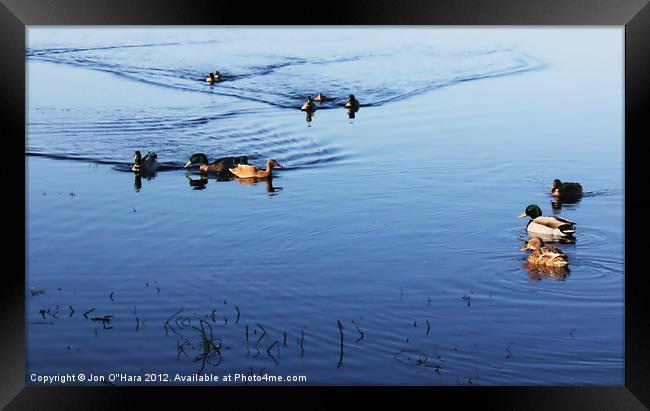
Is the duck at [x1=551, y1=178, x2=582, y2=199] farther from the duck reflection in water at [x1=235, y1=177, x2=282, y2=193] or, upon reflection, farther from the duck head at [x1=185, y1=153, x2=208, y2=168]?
the duck head at [x1=185, y1=153, x2=208, y2=168]

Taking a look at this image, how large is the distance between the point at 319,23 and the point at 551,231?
6044mm

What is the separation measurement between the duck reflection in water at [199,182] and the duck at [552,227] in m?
4.84

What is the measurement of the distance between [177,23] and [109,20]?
475mm

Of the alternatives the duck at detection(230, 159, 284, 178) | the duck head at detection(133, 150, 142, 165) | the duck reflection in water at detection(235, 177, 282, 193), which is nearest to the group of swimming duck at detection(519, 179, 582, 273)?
the duck reflection in water at detection(235, 177, 282, 193)

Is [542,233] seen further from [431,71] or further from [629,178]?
[431,71]

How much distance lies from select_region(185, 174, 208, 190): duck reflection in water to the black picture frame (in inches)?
305

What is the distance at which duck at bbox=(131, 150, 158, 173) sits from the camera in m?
16.0

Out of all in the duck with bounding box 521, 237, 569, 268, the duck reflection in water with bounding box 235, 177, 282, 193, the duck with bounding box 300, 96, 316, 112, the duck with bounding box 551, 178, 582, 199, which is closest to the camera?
the duck with bounding box 521, 237, 569, 268

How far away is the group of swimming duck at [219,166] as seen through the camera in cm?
1602

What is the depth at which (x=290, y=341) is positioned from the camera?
8.19m

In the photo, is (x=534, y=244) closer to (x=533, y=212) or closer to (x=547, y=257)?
(x=547, y=257)

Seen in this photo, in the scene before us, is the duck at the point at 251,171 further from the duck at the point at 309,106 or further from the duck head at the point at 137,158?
the duck at the point at 309,106

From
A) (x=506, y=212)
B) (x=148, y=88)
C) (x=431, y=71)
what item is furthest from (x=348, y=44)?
(x=506, y=212)

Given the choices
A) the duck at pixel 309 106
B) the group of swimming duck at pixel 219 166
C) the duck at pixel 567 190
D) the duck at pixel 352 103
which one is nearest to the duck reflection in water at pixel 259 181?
the group of swimming duck at pixel 219 166
